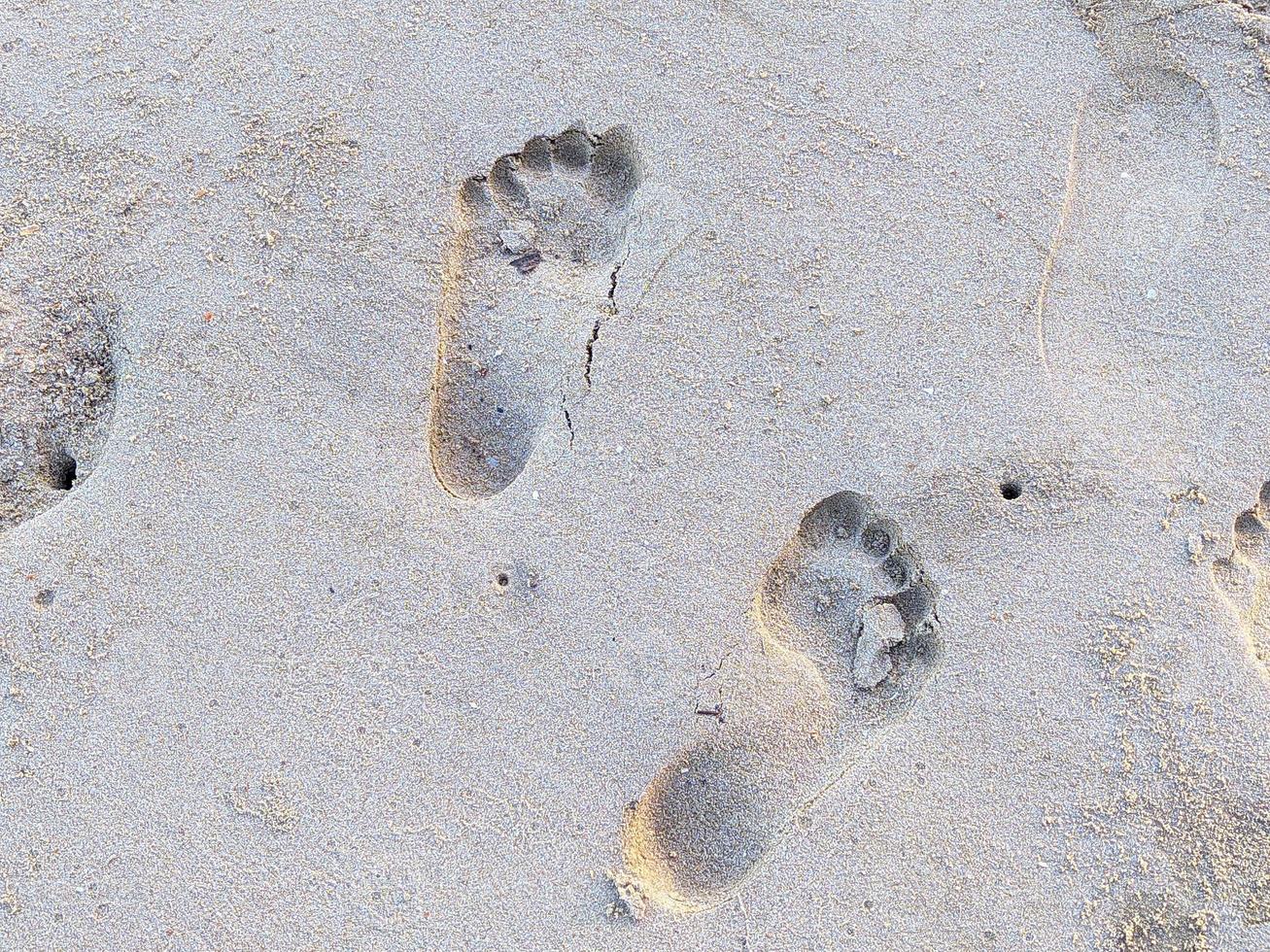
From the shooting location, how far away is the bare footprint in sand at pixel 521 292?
2.17 metres

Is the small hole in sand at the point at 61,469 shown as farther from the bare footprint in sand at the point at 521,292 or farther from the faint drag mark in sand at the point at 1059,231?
the faint drag mark in sand at the point at 1059,231

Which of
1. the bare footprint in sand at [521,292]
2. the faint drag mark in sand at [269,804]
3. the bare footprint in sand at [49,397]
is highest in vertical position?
the bare footprint in sand at [521,292]

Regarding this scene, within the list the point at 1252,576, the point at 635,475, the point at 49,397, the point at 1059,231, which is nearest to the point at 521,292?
the point at 635,475

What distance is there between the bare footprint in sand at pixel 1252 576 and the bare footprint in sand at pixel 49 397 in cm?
282

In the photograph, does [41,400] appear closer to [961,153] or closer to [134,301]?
[134,301]

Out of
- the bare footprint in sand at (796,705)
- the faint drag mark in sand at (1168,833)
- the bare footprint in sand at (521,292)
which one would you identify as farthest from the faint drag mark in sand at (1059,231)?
the bare footprint in sand at (521,292)

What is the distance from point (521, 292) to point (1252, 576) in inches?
77.2

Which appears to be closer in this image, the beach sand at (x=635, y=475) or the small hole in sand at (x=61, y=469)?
the beach sand at (x=635, y=475)

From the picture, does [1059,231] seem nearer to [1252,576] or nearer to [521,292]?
[1252,576]

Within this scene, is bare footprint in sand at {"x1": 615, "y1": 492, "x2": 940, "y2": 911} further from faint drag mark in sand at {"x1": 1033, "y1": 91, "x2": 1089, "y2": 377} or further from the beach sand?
faint drag mark in sand at {"x1": 1033, "y1": 91, "x2": 1089, "y2": 377}

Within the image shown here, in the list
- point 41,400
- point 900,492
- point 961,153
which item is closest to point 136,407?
point 41,400

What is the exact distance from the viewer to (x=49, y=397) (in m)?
2.15

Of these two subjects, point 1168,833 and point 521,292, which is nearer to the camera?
point 1168,833

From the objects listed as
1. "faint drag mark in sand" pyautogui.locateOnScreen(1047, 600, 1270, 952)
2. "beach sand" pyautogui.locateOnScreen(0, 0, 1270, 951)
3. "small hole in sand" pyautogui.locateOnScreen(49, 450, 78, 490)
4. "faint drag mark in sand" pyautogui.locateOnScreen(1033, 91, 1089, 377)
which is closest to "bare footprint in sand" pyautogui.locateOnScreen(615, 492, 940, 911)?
"beach sand" pyautogui.locateOnScreen(0, 0, 1270, 951)
